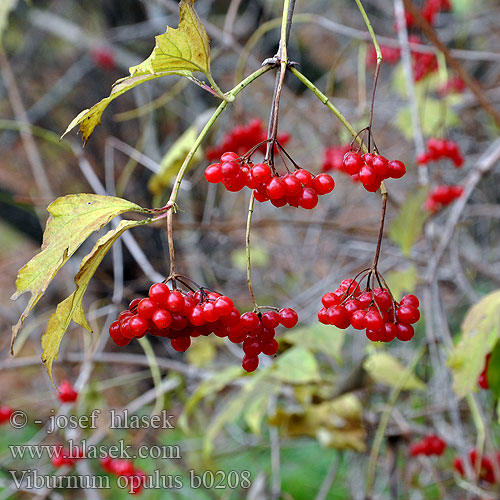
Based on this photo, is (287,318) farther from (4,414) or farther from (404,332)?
(4,414)

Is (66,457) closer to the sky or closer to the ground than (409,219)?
closer to the ground

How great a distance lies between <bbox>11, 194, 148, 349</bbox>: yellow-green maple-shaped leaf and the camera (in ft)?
2.31

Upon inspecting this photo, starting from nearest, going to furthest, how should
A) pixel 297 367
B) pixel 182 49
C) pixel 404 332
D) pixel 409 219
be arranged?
pixel 182 49, pixel 404 332, pixel 297 367, pixel 409 219

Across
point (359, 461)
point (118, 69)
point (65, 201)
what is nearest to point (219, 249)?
point (118, 69)

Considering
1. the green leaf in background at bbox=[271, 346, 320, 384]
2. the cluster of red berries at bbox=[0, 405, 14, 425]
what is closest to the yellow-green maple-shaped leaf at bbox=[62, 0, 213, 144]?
the green leaf in background at bbox=[271, 346, 320, 384]

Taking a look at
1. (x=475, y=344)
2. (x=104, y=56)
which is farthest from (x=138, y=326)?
(x=104, y=56)

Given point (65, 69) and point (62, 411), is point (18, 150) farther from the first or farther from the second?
point (62, 411)

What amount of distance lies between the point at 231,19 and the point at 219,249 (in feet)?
6.18

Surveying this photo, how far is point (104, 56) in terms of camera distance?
133 inches

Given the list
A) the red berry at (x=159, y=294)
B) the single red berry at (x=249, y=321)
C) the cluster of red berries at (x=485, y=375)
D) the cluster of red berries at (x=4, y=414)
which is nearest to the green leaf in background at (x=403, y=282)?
the cluster of red berries at (x=485, y=375)

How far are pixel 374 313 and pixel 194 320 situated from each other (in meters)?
0.28

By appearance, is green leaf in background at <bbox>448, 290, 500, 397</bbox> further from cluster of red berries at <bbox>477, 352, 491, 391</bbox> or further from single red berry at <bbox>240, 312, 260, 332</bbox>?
single red berry at <bbox>240, 312, 260, 332</bbox>

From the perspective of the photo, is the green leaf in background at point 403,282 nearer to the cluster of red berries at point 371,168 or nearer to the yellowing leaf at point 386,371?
the yellowing leaf at point 386,371

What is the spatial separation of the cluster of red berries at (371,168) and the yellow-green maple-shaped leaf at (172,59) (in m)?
0.25
